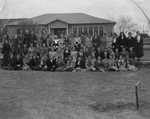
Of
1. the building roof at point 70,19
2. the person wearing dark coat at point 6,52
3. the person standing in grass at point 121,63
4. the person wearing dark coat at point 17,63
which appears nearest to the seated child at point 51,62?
the person wearing dark coat at point 17,63

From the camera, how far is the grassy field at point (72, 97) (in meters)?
6.27

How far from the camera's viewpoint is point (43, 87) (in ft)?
28.3

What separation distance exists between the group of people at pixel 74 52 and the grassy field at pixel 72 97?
6.30 feet

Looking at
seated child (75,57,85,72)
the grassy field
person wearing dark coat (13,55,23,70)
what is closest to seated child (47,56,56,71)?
seated child (75,57,85,72)

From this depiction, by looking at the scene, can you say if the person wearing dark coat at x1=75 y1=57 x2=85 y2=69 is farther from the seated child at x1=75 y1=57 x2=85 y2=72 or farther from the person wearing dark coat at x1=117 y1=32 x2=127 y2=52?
the person wearing dark coat at x1=117 y1=32 x2=127 y2=52

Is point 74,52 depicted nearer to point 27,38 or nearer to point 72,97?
point 27,38

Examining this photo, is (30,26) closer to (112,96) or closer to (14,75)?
(14,75)

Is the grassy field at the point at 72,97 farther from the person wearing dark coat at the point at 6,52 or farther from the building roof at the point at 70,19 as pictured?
the building roof at the point at 70,19

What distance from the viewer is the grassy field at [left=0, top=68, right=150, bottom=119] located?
247 inches

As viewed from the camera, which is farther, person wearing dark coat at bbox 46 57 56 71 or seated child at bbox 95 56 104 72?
person wearing dark coat at bbox 46 57 56 71

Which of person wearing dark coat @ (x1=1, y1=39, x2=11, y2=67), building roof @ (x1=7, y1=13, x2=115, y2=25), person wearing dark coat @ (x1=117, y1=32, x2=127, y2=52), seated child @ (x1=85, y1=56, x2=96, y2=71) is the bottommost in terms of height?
seated child @ (x1=85, y1=56, x2=96, y2=71)

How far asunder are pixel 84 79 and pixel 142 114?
12.8 ft

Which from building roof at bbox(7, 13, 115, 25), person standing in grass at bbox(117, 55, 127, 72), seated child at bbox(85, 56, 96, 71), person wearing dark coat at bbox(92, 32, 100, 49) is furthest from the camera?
building roof at bbox(7, 13, 115, 25)

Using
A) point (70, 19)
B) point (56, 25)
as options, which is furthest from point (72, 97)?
point (70, 19)
